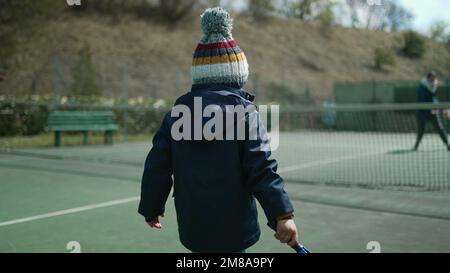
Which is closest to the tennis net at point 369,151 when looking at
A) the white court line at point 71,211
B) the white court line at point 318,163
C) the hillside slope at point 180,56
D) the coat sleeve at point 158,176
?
the white court line at point 318,163

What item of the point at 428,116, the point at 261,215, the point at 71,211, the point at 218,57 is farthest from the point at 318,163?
the point at 218,57

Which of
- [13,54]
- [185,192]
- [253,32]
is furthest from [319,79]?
A: [185,192]

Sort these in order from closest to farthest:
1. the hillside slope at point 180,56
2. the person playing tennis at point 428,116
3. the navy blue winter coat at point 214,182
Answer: the navy blue winter coat at point 214,182
the person playing tennis at point 428,116
the hillside slope at point 180,56

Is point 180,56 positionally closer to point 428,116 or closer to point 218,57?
point 428,116

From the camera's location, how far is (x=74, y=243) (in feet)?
15.2

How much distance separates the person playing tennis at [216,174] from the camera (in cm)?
258

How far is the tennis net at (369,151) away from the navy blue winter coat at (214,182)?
205 inches

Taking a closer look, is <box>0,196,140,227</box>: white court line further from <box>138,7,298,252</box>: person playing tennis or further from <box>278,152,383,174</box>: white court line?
<box>278,152,383,174</box>: white court line

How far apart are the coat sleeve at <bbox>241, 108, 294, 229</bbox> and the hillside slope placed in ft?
48.4

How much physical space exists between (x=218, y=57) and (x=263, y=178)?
69cm

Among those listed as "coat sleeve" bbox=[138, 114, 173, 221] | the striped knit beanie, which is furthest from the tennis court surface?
the striped knit beanie

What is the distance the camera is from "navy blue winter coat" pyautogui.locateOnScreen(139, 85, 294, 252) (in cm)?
261

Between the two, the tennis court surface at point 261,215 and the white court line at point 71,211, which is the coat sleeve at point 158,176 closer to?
the tennis court surface at point 261,215
